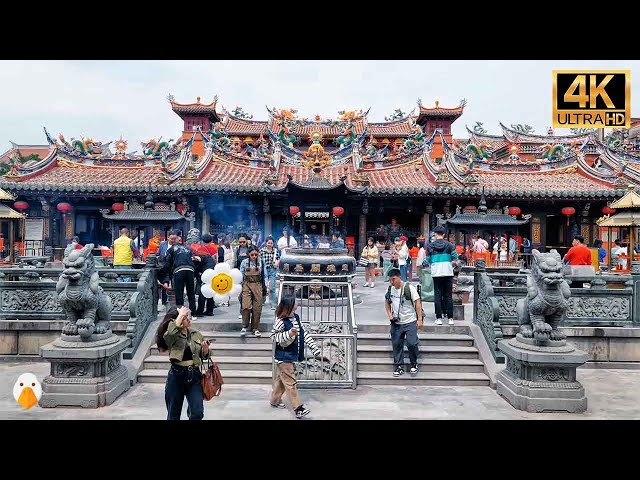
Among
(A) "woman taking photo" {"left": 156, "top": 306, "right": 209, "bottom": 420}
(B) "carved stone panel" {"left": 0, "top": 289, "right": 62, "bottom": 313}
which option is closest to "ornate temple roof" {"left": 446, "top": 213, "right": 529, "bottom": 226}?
(A) "woman taking photo" {"left": 156, "top": 306, "right": 209, "bottom": 420}

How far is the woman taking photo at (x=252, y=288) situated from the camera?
7.77 m

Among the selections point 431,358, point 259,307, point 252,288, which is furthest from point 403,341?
point 252,288

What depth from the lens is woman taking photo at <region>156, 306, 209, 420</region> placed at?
4738mm

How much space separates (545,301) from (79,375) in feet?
19.9

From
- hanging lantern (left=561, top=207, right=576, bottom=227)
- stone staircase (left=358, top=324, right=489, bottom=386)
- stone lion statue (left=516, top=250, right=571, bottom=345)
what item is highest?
hanging lantern (left=561, top=207, right=576, bottom=227)

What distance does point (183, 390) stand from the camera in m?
4.81

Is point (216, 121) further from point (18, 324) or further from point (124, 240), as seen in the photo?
point (18, 324)

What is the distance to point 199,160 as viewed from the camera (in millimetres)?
20672

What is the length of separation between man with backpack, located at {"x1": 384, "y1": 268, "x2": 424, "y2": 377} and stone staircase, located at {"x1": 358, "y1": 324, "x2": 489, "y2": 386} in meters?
0.22

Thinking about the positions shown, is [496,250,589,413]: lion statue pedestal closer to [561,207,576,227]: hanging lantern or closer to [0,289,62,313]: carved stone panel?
[0,289,62,313]: carved stone panel

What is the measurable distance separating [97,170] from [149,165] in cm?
205

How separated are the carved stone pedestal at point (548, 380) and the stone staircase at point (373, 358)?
1.03 m

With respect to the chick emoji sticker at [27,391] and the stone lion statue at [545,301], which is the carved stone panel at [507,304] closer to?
the stone lion statue at [545,301]

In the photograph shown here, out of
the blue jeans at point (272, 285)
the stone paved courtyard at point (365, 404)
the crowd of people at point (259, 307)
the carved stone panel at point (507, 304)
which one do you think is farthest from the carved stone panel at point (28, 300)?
the carved stone panel at point (507, 304)
